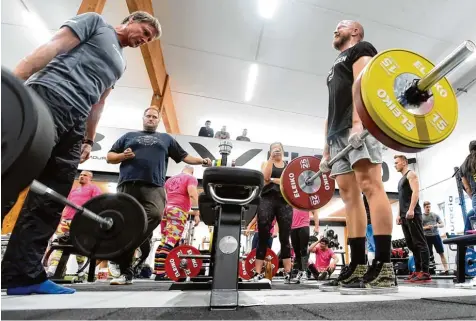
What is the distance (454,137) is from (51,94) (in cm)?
670

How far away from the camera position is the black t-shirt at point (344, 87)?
1608mm

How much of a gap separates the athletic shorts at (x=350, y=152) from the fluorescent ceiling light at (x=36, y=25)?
4.75 metres

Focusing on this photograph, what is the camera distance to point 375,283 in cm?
136

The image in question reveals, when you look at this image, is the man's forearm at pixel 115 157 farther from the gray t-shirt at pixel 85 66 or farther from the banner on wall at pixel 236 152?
the banner on wall at pixel 236 152

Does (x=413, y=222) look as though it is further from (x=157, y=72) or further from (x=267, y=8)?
(x=157, y=72)

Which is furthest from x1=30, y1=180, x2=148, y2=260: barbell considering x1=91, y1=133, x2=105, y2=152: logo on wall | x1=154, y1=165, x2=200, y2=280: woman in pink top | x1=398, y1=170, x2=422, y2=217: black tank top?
x1=91, y1=133, x2=105, y2=152: logo on wall

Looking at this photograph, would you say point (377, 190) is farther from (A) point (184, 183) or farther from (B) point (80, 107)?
(A) point (184, 183)

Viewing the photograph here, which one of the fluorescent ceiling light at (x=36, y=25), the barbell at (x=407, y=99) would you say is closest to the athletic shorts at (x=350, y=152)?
the barbell at (x=407, y=99)

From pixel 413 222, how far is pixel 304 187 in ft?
5.72

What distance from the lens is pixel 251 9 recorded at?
13.6 ft

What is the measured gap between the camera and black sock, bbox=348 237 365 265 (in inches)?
60.3

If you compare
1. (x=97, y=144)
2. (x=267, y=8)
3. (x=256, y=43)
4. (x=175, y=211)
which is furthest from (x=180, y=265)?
(x=256, y=43)

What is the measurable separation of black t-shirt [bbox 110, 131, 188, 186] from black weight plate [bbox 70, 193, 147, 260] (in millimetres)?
793

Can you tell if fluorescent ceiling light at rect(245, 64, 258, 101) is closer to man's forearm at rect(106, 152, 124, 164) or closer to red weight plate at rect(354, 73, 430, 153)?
man's forearm at rect(106, 152, 124, 164)
